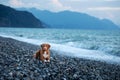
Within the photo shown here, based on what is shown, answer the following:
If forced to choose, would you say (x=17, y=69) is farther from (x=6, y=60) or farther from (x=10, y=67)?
(x=6, y=60)

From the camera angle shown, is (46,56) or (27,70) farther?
(46,56)

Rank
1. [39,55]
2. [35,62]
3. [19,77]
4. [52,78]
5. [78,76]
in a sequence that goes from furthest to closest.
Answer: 1. [39,55]
2. [35,62]
3. [78,76]
4. [52,78]
5. [19,77]

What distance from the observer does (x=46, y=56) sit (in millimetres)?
10906

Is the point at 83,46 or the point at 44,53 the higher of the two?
the point at 44,53

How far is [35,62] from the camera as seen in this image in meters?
10.4

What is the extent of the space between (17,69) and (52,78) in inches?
48.6

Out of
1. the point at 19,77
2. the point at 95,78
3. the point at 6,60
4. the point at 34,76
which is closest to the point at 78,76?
the point at 95,78

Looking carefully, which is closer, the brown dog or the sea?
the brown dog

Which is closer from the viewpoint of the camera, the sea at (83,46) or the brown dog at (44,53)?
the brown dog at (44,53)

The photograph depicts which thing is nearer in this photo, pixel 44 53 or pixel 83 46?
pixel 44 53

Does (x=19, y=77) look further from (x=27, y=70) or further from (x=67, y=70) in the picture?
(x=67, y=70)

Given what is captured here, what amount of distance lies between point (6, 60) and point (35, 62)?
3.87 ft

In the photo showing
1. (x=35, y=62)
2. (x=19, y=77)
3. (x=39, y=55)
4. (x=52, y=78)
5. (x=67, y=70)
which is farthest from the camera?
(x=39, y=55)

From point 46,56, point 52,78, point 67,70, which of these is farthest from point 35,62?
point 52,78
